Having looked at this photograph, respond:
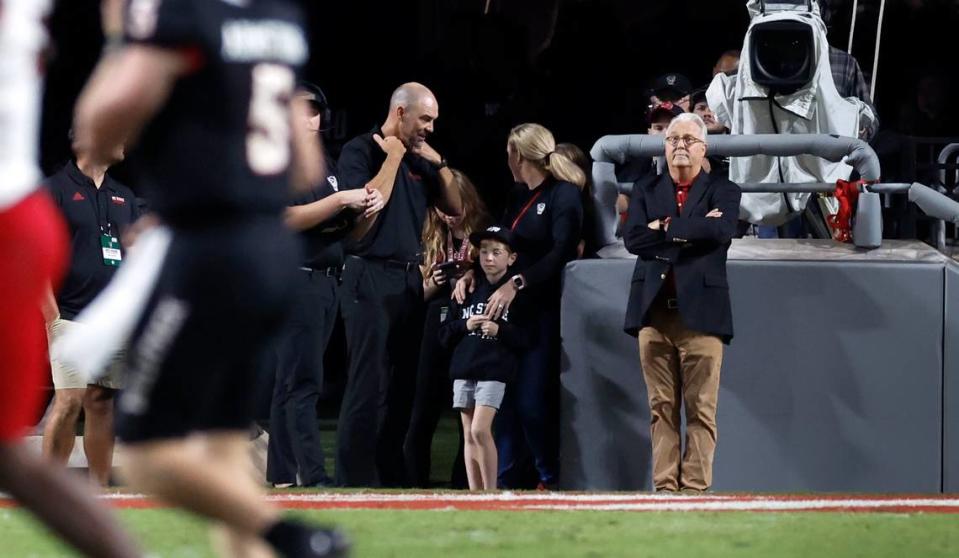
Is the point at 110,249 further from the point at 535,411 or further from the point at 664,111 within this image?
the point at 664,111

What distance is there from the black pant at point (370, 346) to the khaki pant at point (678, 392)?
1291 mm

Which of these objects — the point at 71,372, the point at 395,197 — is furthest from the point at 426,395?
the point at 71,372

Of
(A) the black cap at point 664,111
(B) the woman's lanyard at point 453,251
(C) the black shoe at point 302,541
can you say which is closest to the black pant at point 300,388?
(B) the woman's lanyard at point 453,251

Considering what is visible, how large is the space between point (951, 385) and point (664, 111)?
2298 millimetres

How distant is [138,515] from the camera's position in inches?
258

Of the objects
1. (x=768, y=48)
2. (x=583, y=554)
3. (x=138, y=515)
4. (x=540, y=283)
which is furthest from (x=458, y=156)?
(x=583, y=554)

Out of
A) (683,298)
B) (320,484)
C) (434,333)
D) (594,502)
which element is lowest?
(320,484)

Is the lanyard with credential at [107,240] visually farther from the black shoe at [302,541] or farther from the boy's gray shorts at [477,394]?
the black shoe at [302,541]

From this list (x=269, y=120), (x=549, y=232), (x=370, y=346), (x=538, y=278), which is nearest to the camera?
(x=269, y=120)

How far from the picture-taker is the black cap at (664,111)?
9.80 m

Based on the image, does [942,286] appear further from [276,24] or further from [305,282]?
[276,24]

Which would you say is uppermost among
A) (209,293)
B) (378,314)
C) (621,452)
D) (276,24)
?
(276,24)

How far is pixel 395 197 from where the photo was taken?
29.1 feet

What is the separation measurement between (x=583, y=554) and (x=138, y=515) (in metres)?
1.94
